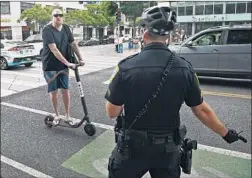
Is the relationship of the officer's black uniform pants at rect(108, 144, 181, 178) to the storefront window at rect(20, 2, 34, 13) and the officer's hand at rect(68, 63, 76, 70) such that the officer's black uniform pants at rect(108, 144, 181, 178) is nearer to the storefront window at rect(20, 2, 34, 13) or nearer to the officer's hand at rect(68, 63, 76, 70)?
the officer's hand at rect(68, 63, 76, 70)

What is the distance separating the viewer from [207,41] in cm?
837

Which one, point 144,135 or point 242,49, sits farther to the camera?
point 242,49

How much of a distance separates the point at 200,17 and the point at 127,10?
1161cm

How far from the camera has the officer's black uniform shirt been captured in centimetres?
179

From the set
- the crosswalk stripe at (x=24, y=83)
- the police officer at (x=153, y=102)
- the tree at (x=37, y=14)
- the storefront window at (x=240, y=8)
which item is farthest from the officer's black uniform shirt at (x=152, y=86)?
the storefront window at (x=240, y=8)

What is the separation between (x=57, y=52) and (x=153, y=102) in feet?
9.34

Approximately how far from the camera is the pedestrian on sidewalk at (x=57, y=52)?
4371 millimetres

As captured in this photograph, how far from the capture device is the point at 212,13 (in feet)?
123

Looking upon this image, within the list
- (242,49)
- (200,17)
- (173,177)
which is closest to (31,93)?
(242,49)

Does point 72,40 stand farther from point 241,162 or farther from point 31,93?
point 31,93

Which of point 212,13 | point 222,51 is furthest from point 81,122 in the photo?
point 212,13

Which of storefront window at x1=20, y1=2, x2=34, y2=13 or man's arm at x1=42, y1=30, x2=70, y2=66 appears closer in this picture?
man's arm at x1=42, y1=30, x2=70, y2=66

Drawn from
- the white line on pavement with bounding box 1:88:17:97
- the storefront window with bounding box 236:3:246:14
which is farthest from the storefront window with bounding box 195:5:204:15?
the white line on pavement with bounding box 1:88:17:97

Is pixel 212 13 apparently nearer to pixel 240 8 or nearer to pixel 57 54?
pixel 240 8
